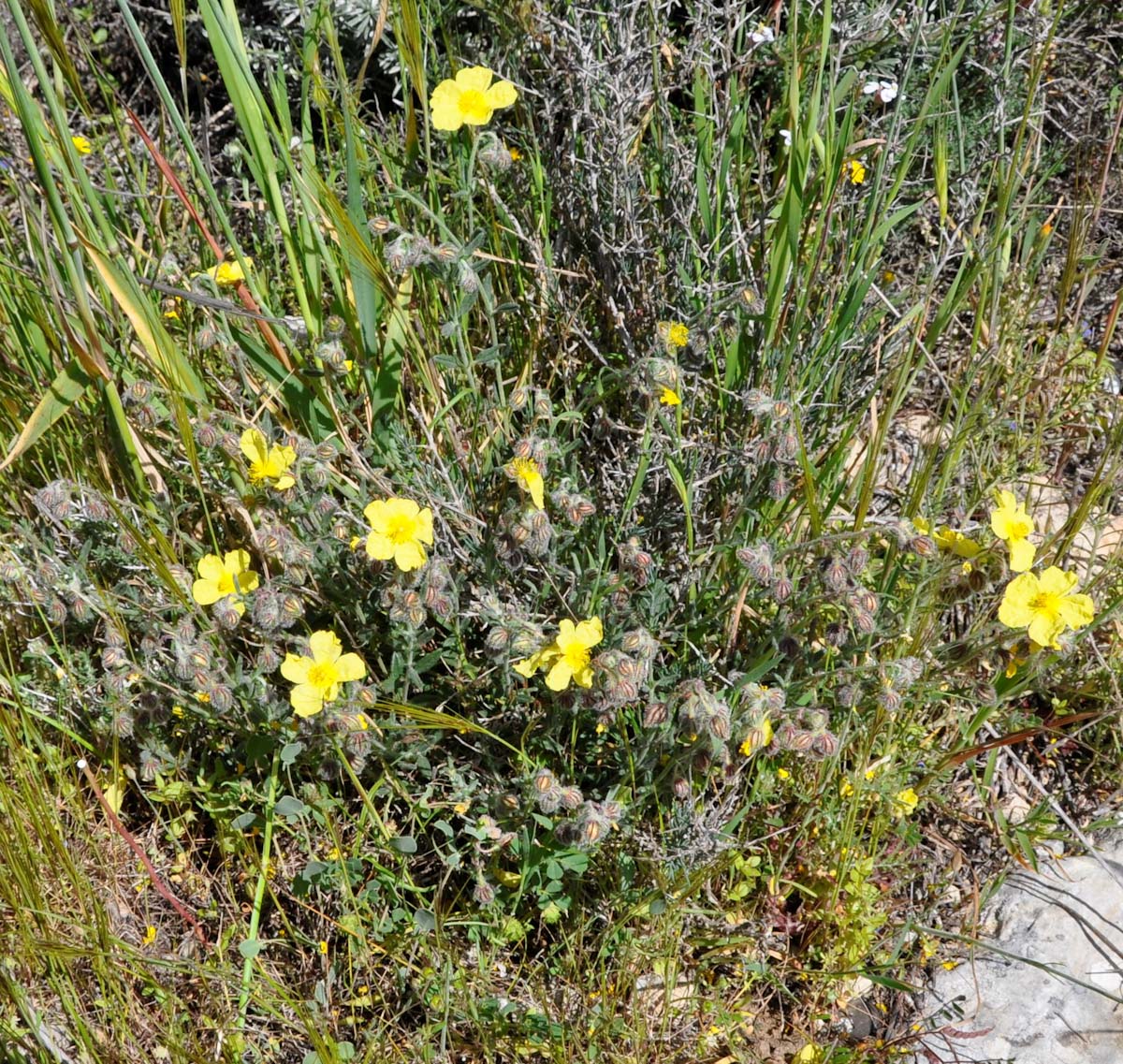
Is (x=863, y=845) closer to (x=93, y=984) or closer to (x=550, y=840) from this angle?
(x=550, y=840)

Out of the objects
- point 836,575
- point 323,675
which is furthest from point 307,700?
point 836,575

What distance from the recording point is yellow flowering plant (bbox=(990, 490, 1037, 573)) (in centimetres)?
189

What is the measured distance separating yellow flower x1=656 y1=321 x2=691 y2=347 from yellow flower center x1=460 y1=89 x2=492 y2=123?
546 mm

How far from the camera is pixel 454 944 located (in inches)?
86.3

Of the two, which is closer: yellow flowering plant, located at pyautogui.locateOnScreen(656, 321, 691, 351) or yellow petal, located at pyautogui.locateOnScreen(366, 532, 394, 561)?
yellow petal, located at pyautogui.locateOnScreen(366, 532, 394, 561)

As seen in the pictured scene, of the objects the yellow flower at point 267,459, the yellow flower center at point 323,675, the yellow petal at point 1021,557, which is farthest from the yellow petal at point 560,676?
the yellow petal at point 1021,557

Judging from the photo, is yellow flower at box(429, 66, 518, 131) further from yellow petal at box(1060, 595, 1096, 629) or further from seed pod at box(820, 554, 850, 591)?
yellow petal at box(1060, 595, 1096, 629)

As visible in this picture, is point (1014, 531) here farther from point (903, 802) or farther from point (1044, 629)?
point (903, 802)

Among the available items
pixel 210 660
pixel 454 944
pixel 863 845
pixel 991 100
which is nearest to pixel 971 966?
pixel 863 845

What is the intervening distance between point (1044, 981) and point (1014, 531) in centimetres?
102

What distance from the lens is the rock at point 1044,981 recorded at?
2127 millimetres

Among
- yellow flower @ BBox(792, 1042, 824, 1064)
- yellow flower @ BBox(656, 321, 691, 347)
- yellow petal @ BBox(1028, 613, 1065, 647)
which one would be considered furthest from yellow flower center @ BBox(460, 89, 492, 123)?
yellow flower @ BBox(792, 1042, 824, 1064)

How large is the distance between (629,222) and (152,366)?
3.66 ft

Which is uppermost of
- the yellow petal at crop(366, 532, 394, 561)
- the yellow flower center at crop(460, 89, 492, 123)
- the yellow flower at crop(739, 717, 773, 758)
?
the yellow flower center at crop(460, 89, 492, 123)
